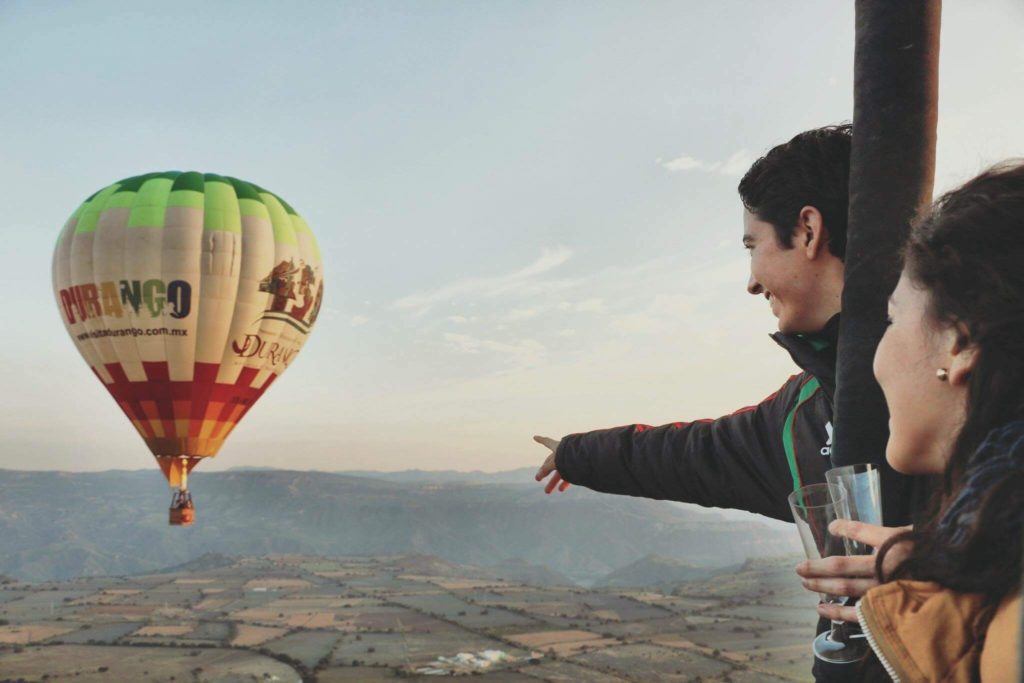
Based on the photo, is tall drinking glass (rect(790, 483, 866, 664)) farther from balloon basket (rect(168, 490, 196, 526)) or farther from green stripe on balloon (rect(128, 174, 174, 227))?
balloon basket (rect(168, 490, 196, 526))

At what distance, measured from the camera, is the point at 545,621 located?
1881 inches

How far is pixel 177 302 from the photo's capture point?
18.7 meters

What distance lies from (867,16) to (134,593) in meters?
66.1

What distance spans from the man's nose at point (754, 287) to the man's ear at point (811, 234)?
0.48 ft

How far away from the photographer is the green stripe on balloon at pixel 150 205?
749 inches

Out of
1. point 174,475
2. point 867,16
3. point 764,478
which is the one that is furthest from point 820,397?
point 174,475

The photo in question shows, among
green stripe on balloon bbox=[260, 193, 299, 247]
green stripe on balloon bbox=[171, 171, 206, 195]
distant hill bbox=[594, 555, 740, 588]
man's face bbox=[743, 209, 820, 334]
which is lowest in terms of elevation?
distant hill bbox=[594, 555, 740, 588]

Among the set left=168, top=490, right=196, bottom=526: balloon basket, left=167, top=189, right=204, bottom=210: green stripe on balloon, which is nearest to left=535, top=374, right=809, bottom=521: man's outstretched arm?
left=167, top=189, right=204, bottom=210: green stripe on balloon

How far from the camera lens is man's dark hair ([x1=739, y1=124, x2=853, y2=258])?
7.14 ft

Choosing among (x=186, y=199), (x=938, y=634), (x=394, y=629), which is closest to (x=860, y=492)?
(x=938, y=634)

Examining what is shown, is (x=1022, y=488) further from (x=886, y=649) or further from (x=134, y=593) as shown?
(x=134, y=593)

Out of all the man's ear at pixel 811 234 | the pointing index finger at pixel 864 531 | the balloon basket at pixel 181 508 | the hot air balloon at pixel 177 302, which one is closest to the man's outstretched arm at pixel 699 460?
the man's ear at pixel 811 234

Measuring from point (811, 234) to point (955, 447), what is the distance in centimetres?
113

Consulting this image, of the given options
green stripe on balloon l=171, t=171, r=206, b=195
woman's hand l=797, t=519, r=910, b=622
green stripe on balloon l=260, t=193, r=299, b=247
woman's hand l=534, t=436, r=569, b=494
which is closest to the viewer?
woman's hand l=797, t=519, r=910, b=622
